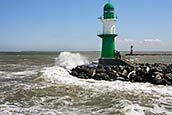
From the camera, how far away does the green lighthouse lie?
1906 cm

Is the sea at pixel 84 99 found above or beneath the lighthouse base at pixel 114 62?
beneath

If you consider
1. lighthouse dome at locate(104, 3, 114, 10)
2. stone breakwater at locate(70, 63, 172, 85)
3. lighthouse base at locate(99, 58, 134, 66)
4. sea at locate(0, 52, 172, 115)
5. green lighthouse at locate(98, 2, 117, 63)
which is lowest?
sea at locate(0, 52, 172, 115)

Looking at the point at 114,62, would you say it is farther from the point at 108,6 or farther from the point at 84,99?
the point at 84,99

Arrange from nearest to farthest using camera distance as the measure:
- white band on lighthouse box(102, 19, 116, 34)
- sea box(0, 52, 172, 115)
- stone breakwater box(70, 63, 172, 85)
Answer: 1. sea box(0, 52, 172, 115)
2. stone breakwater box(70, 63, 172, 85)
3. white band on lighthouse box(102, 19, 116, 34)

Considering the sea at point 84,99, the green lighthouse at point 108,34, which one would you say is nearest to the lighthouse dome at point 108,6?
the green lighthouse at point 108,34

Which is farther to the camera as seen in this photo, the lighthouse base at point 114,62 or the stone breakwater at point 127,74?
the lighthouse base at point 114,62

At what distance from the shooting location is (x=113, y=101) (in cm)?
998

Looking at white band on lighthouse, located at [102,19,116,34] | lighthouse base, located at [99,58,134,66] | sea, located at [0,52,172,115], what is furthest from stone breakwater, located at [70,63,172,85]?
white band on lighthouse, located at [102,19,116,34]

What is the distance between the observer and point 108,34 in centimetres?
1902

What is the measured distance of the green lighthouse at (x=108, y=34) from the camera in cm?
1906

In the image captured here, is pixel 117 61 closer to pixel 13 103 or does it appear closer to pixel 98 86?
pixel 98 86

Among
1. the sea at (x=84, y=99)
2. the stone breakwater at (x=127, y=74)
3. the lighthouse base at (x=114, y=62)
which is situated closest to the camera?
the sea at (x=84, y=99)

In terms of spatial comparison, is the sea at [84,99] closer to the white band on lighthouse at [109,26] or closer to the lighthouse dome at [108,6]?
the white band on lighthouse at [109,26]

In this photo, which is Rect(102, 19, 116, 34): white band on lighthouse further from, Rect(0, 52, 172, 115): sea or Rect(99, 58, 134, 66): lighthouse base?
Rect(0, 52, 172, 115): sea
